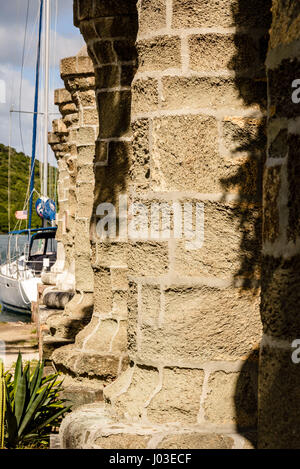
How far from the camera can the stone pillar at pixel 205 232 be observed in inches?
128

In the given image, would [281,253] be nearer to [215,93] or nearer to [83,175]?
[215,93]

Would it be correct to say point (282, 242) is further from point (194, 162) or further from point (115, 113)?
point (115, 113)

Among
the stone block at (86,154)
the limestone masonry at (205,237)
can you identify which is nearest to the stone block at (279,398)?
the limestone masonry at (205,237)

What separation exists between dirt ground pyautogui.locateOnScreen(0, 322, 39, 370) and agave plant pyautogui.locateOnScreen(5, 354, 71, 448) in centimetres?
420

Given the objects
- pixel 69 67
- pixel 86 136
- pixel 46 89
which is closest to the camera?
pixel 86 136

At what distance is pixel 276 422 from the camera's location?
257 centimetres

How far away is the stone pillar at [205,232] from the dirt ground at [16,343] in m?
6.23

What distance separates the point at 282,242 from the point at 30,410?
9.54 ft

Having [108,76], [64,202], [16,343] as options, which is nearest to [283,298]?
[108,76]

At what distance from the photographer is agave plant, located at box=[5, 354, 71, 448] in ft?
15.2

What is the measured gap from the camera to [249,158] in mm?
3307

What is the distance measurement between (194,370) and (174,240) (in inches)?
24.4

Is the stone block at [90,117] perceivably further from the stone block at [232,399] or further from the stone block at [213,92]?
the stone block at [232,399]

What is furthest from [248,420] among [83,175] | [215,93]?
[83,175]
